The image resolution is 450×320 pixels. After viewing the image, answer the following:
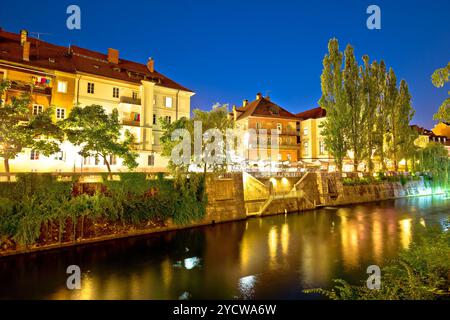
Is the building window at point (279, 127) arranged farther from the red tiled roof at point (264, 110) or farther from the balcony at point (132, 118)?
the balcony at point (132, 118)

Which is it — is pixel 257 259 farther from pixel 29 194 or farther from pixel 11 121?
pixel 11 121

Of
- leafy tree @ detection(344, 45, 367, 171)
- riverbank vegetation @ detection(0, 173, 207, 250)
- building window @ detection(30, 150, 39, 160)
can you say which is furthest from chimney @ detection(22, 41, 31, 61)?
leafy tree @ detection(344, 45, 367, 171)

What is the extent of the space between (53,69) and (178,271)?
25936mm

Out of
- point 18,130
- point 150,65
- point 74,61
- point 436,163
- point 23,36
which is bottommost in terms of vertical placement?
point 436,163

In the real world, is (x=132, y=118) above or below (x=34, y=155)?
above

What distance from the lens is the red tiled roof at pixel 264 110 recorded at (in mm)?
46750

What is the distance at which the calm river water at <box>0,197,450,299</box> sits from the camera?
37.4 feet

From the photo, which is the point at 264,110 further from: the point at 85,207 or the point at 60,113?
the point at 85,207

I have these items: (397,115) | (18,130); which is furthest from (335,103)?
(18,130)

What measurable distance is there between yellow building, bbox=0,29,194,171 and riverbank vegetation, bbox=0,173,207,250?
8.13 metres

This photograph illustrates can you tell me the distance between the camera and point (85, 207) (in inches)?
672

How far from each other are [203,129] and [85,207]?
10849 mm

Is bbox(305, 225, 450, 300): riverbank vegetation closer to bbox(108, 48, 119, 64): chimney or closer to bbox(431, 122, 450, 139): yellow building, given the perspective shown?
bbox(108, 48, 119, 64): chimney
